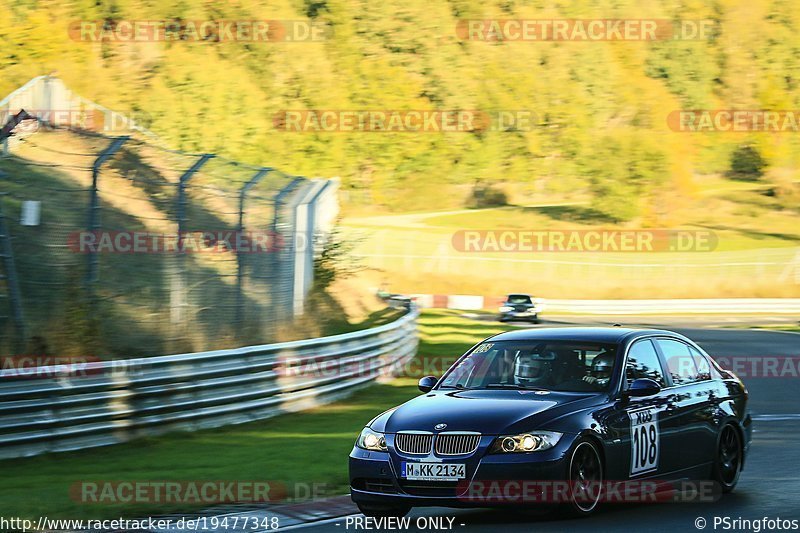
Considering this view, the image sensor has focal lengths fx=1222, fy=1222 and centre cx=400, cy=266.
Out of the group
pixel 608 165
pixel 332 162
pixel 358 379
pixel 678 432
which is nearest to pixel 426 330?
pixel 358 379

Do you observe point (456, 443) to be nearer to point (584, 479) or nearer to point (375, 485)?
point (375, 485)

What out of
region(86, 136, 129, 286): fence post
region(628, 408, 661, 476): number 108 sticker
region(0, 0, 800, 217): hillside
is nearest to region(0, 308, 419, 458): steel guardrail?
region(86, 136, 129, 286): fence post

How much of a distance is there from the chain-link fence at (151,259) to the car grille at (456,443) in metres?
7.15

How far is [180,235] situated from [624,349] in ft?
25.3

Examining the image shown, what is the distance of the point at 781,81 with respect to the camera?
12119cm

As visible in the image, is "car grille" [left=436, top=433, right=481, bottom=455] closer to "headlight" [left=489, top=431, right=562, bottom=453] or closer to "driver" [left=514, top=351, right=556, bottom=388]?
"headlight" [left=489, top=431, right=562, bottom=453]

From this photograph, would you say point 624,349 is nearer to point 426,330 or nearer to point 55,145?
point 55,145

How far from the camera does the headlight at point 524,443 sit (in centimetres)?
831

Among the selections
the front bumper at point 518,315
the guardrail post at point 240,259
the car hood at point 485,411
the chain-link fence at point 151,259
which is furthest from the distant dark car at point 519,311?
the car hood at point 485,411

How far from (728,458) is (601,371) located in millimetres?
1792

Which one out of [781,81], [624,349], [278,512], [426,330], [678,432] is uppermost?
[781,81]

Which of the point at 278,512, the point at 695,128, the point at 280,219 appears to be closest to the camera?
the point at 278,512

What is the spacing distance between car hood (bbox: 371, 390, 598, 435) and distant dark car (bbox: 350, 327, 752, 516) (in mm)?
10

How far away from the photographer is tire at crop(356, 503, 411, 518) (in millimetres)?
8750
